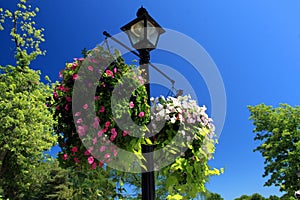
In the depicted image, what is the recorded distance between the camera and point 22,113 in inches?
619

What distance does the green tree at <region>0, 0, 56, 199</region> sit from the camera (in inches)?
632

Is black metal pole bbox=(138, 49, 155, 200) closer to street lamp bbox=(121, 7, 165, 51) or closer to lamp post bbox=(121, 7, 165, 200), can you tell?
lamp post bbox=(121, 7, 165, 200)

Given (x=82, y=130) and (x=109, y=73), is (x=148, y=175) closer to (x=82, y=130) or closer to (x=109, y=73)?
(x=82, y=130)

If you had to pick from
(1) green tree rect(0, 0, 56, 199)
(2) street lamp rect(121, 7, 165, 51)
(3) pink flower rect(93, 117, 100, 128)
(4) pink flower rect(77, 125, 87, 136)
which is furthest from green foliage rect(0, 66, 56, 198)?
(3) pink flower rect(93, 117, 100, 128)

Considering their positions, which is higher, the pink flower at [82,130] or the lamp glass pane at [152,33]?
the lamp glass pane at [152,33]

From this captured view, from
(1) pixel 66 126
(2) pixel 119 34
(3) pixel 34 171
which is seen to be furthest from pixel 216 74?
(3) pixel 34 171

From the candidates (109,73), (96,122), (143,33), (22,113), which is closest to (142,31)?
(143,33)

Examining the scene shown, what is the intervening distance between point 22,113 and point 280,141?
658 inches

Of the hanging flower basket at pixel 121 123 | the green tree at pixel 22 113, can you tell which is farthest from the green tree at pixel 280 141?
the hanging flower basket at pixel 121 123

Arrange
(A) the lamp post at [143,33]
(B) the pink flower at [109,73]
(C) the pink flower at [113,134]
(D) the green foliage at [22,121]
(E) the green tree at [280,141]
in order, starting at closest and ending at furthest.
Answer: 1. (C) the pink flower at [113,134]
2. (B) the pink flower at [109,73]
3. (A) the lamp post at [143,33]
4. (D) the green foliage at [22,121]
5. (E) the green tree at [280,141]

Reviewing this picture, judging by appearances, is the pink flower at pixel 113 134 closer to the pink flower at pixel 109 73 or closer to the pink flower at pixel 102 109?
the pink flower at pixel 102 109

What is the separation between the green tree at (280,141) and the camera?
Answer: 847 inches

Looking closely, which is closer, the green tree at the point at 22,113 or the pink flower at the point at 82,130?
the pink flower at the point at 82,130

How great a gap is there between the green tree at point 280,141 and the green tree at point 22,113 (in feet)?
47.7
